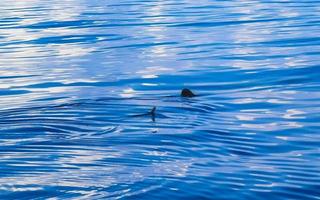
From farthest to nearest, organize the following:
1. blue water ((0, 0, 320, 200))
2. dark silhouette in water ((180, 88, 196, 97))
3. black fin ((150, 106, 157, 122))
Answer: dark silhouette in water ((180, 88, 196, 97)), black fin ((150, 106, 157, 122)), blue water ((0, 0, 320, 200))

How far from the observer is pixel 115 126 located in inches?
372

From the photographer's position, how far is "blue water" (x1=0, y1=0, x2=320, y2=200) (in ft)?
23.3

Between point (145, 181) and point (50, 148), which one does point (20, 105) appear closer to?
point (50, 148)

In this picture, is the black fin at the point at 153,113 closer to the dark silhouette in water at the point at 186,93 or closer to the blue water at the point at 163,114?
the blue water at the point at 163,114

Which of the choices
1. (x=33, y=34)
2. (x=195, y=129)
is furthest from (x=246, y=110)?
(x=33, y=34)

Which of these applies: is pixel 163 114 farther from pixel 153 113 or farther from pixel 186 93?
pixel 186 93

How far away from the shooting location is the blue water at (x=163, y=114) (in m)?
7.10

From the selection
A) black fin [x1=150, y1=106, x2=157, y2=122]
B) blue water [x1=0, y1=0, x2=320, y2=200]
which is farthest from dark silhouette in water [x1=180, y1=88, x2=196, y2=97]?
black fin [x1=150, y1=106, x2=157, y2=122]

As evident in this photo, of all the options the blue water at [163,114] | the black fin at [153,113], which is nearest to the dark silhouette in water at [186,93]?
the blue water at [163,114]

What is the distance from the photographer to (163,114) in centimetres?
1001

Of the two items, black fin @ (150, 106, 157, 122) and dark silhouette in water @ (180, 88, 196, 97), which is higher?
dark silhouette in water @ (180, 88, 196, 97)

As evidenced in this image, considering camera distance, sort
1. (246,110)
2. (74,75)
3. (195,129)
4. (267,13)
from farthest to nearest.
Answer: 1. (267,13)
2. (74,75)
3. (246,110)
4. (195,129)

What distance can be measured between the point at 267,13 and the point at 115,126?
16.6 metres

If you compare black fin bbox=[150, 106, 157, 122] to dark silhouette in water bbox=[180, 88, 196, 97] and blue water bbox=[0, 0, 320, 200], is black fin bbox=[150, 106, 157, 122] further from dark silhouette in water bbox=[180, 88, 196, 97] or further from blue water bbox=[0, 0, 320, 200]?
dark silhouette in water bbox=[180, 88, 196, 97]
